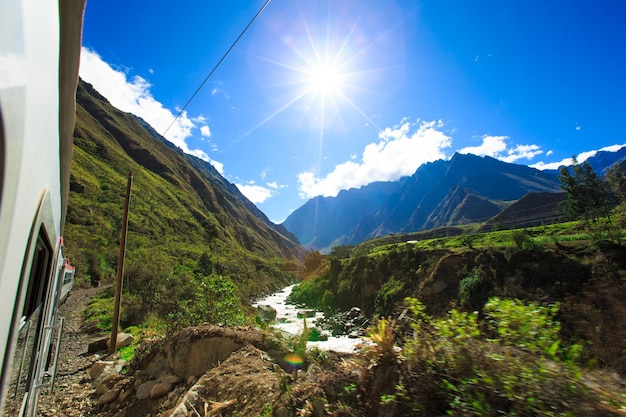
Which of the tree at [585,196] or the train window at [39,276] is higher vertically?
the tree at [585,196]

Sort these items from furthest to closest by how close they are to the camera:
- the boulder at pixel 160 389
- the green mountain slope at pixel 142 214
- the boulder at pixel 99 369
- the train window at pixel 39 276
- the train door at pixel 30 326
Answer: the green mountain slope at pixel 142 214 < the boulder at pixel 99 369 < the boulder at pixel 160 389 < the train window at pixel 39 276 < the train door at pixel 30 326

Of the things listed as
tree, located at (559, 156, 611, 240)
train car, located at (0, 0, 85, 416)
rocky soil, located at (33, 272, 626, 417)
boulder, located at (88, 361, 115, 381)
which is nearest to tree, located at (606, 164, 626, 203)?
tree, located at (559, 156, 611, 240)

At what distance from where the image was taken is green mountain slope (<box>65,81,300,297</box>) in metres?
37.6

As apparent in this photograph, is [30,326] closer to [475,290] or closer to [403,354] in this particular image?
[403,354]

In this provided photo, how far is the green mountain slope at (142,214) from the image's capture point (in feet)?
123

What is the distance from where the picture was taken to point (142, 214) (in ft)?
194

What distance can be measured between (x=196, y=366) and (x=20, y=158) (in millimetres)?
7956

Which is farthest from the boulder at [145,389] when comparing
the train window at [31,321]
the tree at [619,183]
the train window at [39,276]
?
the tree at [619,183]

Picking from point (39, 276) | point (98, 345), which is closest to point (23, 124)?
point (39, 276)

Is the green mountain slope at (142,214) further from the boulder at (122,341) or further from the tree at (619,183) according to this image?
the tree at (619,183)

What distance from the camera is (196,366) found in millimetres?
7547

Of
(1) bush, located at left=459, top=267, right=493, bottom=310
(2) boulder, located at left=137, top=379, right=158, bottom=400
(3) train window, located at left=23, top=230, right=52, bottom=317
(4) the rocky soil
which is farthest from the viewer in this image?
(1) bush, located at left=459, top=267, right=493, bottom=310

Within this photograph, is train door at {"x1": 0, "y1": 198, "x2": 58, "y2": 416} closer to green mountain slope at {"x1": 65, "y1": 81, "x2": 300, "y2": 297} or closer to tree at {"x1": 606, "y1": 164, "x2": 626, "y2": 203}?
green mountain slope at {"x1": 65, "y1": 81, "x2": 300, "y2": 297}

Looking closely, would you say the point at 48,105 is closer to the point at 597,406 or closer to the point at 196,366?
the point at 597,406
